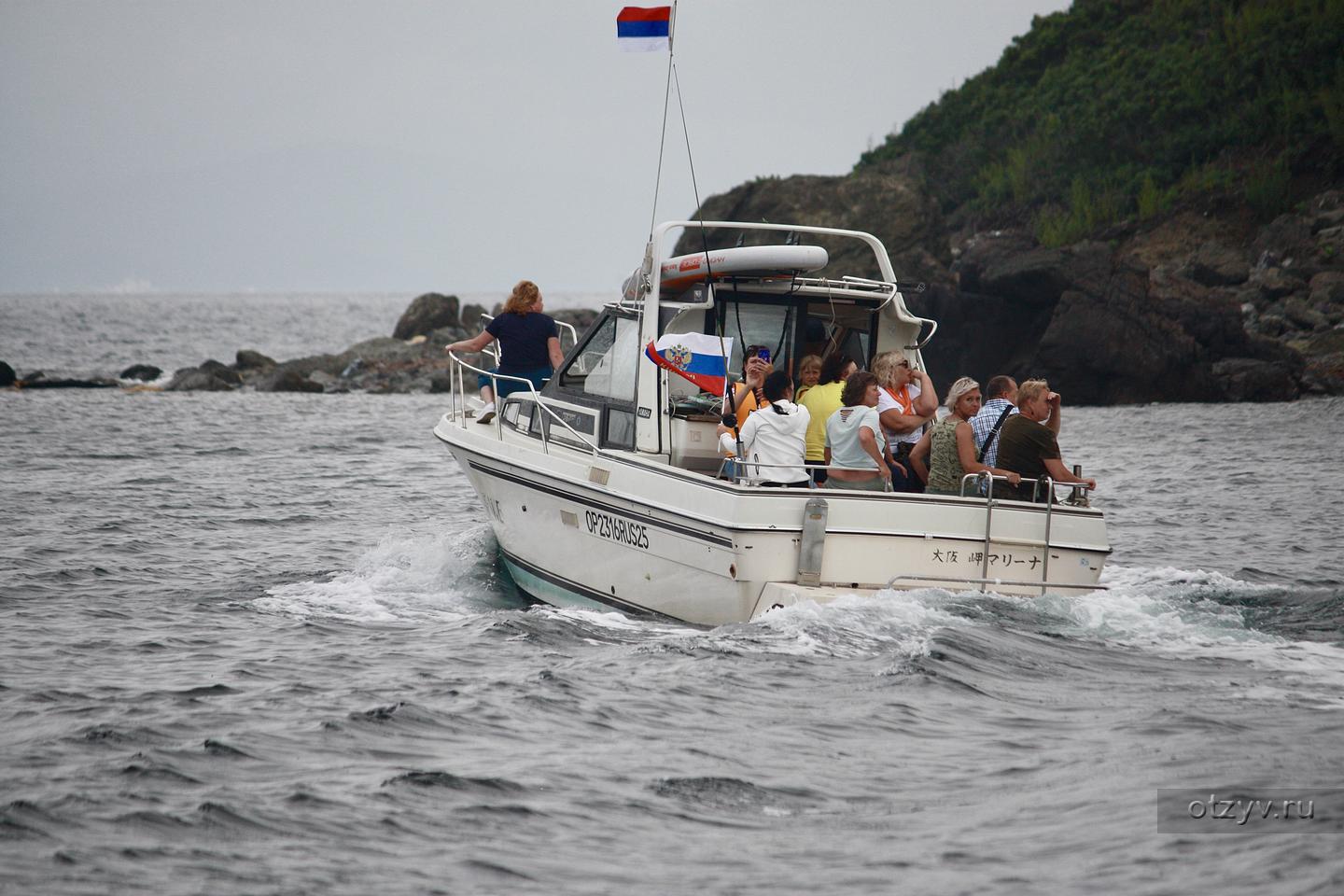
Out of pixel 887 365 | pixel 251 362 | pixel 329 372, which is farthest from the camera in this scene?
pixel 251 362

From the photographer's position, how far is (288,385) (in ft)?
128

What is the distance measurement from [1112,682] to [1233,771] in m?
1.71

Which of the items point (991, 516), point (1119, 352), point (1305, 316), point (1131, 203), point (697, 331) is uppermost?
point (1131, 203)

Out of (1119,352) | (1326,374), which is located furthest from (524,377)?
(1326,374)

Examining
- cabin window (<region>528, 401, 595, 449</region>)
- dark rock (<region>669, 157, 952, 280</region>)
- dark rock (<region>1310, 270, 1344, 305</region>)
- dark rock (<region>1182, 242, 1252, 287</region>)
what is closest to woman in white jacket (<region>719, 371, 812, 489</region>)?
cabin window (<region>528, 401, 595, 449</region>)

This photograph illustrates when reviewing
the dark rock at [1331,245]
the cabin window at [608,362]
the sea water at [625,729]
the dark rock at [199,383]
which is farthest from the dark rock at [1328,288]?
the dark rock at [199,383]

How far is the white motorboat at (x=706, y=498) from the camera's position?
8781mm

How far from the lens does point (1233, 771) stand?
6.02 m

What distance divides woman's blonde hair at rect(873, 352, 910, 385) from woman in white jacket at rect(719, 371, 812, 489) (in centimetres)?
91

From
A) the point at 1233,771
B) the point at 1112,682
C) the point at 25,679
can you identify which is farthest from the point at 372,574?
the point at 1233,771

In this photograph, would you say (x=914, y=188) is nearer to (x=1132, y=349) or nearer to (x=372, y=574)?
(x=1132, y=349)

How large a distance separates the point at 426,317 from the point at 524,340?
40.6m

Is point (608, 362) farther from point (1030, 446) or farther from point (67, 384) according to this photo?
point (67, 384)

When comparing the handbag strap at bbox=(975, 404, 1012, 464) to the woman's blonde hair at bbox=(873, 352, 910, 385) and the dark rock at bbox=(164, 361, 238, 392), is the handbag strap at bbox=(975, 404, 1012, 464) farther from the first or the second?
the dark rock at bbox=(164, 361, 238, 392)
